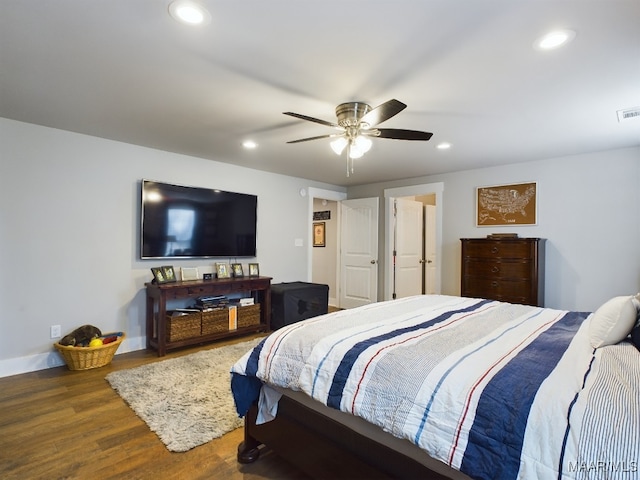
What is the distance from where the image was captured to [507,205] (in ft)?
14.6

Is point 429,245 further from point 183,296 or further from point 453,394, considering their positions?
point 453,394

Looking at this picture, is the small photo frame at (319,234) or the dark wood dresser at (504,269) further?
the small photo frame at (319,234)

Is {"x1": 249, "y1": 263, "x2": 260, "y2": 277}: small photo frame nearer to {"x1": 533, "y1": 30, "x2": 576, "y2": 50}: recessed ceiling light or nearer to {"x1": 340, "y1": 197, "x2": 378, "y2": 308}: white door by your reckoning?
{"x1": 340, "y1": 197, "x2": 378, "y2": 308}: white door

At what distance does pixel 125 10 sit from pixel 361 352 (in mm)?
1932

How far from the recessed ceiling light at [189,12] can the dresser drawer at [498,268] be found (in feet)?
12.7

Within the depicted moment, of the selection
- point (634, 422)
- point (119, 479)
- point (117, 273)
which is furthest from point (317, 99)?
point (117, 273)

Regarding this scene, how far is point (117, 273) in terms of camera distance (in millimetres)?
3658

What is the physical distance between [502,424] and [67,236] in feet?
12.8

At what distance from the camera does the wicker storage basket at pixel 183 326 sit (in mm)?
3625

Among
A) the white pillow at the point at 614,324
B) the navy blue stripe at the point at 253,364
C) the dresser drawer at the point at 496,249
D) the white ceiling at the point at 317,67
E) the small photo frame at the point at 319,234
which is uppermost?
the white ceiling at the point at 317,67

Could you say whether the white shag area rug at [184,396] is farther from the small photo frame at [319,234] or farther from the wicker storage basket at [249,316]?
the small photo frame at [319,234]

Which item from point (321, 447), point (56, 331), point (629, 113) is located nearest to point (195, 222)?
point (56, 331)

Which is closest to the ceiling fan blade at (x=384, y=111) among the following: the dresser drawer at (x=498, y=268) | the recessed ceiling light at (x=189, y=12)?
the recessed ceiling light at (x=189, y=12)

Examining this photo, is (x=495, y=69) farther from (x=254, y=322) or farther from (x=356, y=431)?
(x=254, y=322)
